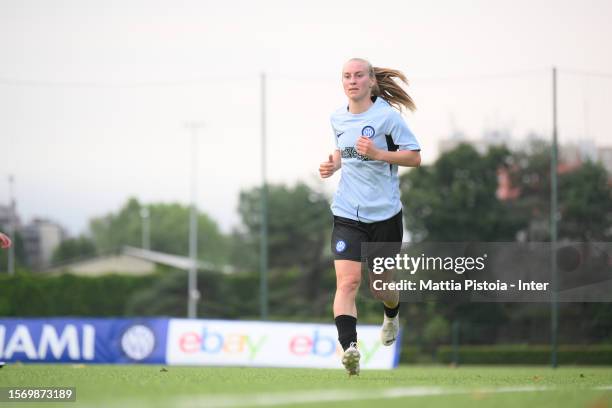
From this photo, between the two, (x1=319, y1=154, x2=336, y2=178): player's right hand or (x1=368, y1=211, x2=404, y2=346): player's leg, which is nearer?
(x1=368, y1=211, x2=404, y2=346): player's leg

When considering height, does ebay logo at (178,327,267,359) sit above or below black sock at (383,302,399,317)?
below

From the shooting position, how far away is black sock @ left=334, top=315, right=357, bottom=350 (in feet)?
22.5

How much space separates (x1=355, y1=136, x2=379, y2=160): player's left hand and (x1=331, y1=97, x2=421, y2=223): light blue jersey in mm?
277

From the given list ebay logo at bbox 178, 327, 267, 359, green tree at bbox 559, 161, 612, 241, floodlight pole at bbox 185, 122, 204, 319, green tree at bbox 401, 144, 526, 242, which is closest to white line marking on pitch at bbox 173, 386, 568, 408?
ebay logo at bbox 178, 327, 267, 359

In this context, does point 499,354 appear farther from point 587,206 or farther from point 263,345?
point 263,345

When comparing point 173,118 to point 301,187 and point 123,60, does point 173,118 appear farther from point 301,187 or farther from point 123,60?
point 301,187

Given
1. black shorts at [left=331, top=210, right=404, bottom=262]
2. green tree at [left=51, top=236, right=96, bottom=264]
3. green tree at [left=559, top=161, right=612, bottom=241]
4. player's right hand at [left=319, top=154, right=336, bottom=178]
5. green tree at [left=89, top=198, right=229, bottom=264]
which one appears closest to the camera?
black shorts at [left=331, top=210, right=404, bottom=262]

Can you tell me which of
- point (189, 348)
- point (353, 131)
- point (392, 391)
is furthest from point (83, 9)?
point (392, 391)

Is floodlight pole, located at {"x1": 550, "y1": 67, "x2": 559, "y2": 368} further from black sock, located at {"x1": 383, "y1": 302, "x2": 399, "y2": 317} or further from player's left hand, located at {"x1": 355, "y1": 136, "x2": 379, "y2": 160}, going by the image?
player's left hand, located at {"x1": 355, "y1": 136, "x2": 379, "y2": 160}

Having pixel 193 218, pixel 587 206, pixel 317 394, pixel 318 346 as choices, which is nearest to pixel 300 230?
pixel 193 218

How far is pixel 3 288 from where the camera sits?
1561 inches

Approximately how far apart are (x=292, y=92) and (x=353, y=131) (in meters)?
17.4

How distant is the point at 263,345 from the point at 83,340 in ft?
10.4

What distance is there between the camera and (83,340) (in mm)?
17594
